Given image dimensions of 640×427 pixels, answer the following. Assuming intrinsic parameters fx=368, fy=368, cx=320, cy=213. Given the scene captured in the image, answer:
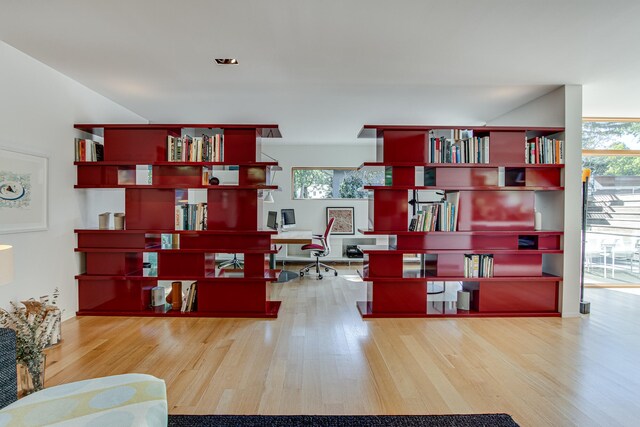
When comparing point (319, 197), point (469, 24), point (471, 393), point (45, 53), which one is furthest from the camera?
point (319, 197)

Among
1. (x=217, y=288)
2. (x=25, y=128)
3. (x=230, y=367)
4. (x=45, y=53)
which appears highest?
(x=45, y=53)

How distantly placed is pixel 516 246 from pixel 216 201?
3.47 meters

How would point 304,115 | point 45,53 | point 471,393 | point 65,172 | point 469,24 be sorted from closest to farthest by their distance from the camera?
point 471,393 < point 469,24 < point 45,53 < point 65,172 < point 304,115

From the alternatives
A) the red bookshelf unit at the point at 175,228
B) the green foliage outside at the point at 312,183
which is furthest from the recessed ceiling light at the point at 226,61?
the green foliage outside at the point at 312,183

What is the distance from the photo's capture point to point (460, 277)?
4223mm

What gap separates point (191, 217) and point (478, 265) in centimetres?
333

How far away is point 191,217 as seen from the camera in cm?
414

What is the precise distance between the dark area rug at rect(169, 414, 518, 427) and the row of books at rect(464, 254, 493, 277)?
2253 mm

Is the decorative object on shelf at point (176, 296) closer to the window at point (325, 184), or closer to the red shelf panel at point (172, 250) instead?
the red shelf panel at point (172, 250)

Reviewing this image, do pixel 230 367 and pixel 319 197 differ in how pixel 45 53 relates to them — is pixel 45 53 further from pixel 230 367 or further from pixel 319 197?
pixel 319 197

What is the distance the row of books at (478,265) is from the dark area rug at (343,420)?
2.25m

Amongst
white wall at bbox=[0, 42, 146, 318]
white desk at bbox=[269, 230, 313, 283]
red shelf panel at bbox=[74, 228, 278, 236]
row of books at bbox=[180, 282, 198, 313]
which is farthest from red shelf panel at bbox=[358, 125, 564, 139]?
white wall at bbox=[0, 42, 146, 318]

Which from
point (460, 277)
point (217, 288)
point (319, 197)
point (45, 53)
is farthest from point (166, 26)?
point (319, 197)

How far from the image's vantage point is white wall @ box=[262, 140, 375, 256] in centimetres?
788
